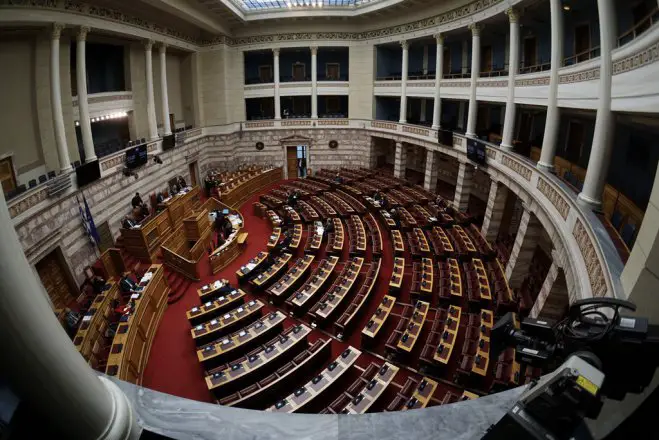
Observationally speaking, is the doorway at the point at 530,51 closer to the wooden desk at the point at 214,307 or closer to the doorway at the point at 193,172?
the wooden desk at the point at 214,307

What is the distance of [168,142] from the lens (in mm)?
18969

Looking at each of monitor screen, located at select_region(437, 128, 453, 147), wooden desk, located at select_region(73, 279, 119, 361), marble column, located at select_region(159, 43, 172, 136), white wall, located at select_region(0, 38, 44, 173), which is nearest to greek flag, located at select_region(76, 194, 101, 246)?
white wall, located at select_region(0, 38, 44, 173)

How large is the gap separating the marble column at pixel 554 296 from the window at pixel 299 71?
23342 millimetres

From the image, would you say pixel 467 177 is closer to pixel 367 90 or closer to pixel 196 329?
pixel 367 90

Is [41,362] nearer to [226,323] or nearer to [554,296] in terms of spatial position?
[226,323]

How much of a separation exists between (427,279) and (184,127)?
19929 millimetres

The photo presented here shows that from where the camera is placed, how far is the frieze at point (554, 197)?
27.7 ft

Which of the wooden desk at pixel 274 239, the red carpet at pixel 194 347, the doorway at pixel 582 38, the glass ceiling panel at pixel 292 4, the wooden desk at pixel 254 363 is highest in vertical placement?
the glass ceiling panel at pixel 292 4

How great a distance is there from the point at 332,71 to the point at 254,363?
24.3 meters

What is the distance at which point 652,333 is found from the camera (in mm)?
2420

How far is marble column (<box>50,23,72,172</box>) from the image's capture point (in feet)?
38.8

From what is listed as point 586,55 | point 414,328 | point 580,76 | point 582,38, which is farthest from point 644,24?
point 414,328

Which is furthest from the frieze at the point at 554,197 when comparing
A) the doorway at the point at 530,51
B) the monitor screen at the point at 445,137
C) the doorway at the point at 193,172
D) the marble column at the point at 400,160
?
the doorway at the point at 193,172

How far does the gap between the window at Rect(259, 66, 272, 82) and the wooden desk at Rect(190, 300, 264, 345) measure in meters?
21.4
